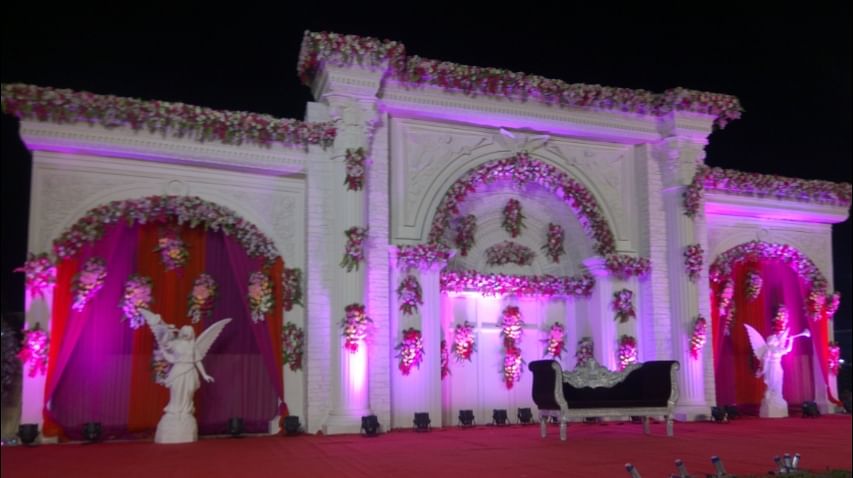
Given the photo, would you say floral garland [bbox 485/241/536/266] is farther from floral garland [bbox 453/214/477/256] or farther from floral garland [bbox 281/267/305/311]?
floral garland [bbox 281/267/305/311]

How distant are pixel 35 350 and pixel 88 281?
91cm

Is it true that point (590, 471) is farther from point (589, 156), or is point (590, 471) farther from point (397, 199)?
point (589, 156)

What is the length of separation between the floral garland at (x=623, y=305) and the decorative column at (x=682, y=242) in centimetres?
66

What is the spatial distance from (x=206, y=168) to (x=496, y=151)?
395 cm

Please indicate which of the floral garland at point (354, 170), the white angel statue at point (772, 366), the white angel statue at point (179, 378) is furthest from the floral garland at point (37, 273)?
the white angel statue at point (772, 366)

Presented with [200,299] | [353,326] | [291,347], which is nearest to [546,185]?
[353,326]

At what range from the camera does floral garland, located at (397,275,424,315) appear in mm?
10305

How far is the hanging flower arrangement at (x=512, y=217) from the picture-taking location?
37.9 ft

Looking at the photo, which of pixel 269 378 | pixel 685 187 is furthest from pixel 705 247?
pixel 269 378

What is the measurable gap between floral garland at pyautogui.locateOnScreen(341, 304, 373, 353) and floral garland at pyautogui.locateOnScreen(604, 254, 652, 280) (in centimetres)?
382

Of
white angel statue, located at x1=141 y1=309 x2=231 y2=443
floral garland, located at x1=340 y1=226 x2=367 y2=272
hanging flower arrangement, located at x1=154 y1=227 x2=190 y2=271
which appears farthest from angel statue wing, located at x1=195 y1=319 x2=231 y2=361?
floral garland, located at x1=340 y1=226 x2=367 y2=272

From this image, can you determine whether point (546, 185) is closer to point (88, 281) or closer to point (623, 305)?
point (623, 305)

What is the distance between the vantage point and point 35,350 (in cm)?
866

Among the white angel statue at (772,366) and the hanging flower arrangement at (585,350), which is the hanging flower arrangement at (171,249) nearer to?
the hanging flower arrangement at (585,350)
